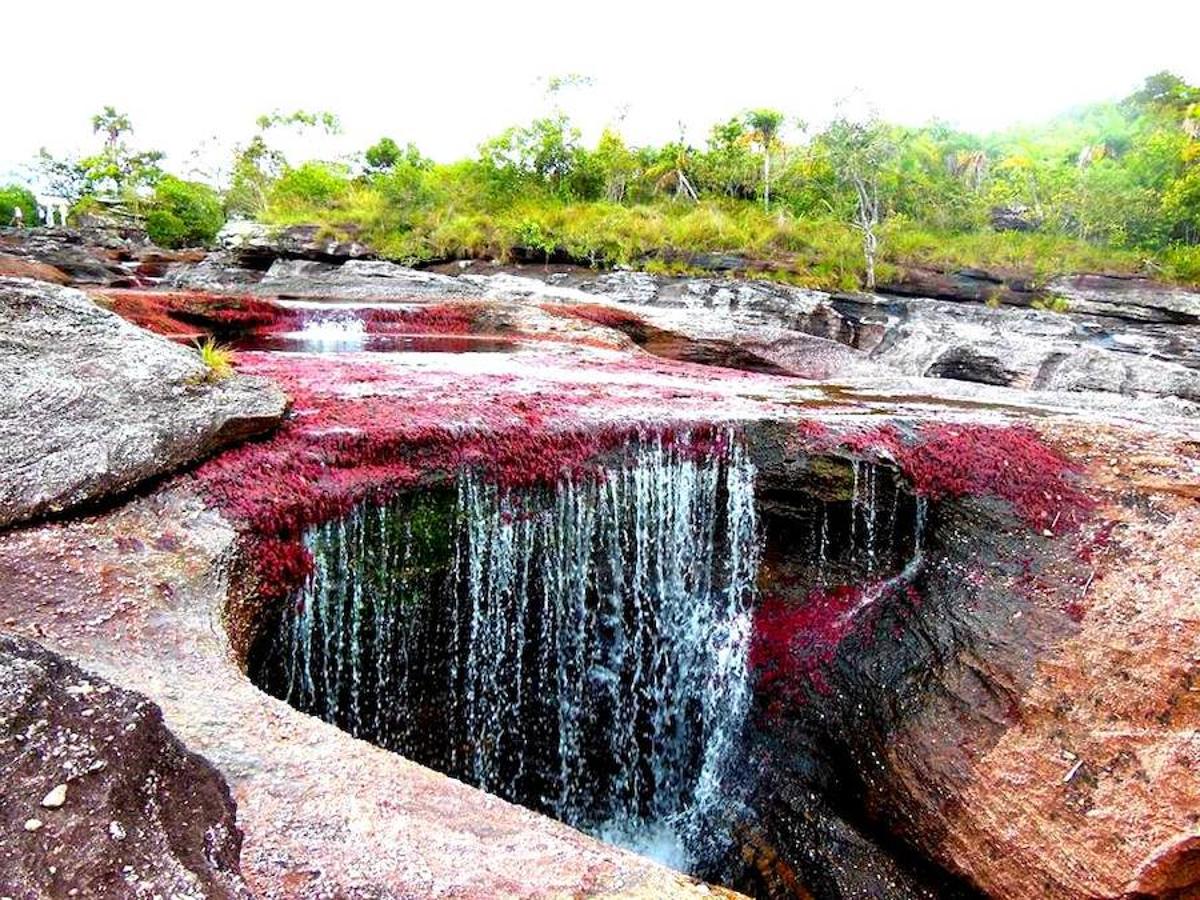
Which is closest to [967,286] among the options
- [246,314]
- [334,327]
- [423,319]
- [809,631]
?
[423,319]

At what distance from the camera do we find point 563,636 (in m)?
6.46

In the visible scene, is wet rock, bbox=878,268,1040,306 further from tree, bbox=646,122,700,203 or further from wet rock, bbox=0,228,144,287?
wet rock, bbox=0,228,144,287

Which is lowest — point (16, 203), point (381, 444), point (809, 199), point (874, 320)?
point (874, 320)

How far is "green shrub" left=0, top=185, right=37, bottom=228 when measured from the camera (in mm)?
53625

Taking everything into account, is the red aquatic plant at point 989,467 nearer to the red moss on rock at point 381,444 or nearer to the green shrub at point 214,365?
the red moss on rock at point 381,444

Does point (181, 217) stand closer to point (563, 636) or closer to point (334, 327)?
point (334, 327)

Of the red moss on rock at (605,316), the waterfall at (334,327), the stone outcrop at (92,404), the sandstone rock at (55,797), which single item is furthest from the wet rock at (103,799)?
the red moss on rock at (605,316)

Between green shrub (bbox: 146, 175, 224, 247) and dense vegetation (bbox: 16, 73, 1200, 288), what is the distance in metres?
14.3

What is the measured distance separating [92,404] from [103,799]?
336 cm

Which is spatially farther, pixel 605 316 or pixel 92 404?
pixel 605 316

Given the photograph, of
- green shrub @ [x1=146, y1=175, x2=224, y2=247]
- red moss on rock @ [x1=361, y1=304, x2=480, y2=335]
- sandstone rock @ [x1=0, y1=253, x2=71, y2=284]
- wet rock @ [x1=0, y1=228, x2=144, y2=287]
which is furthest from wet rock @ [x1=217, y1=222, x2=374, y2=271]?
green shrub @ [x1=146, y1=175, x2=224, y2=247]

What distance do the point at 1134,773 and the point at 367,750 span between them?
4.81 metres

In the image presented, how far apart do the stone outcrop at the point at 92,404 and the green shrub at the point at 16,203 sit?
6162cm

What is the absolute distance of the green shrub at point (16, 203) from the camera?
53.6 metres
